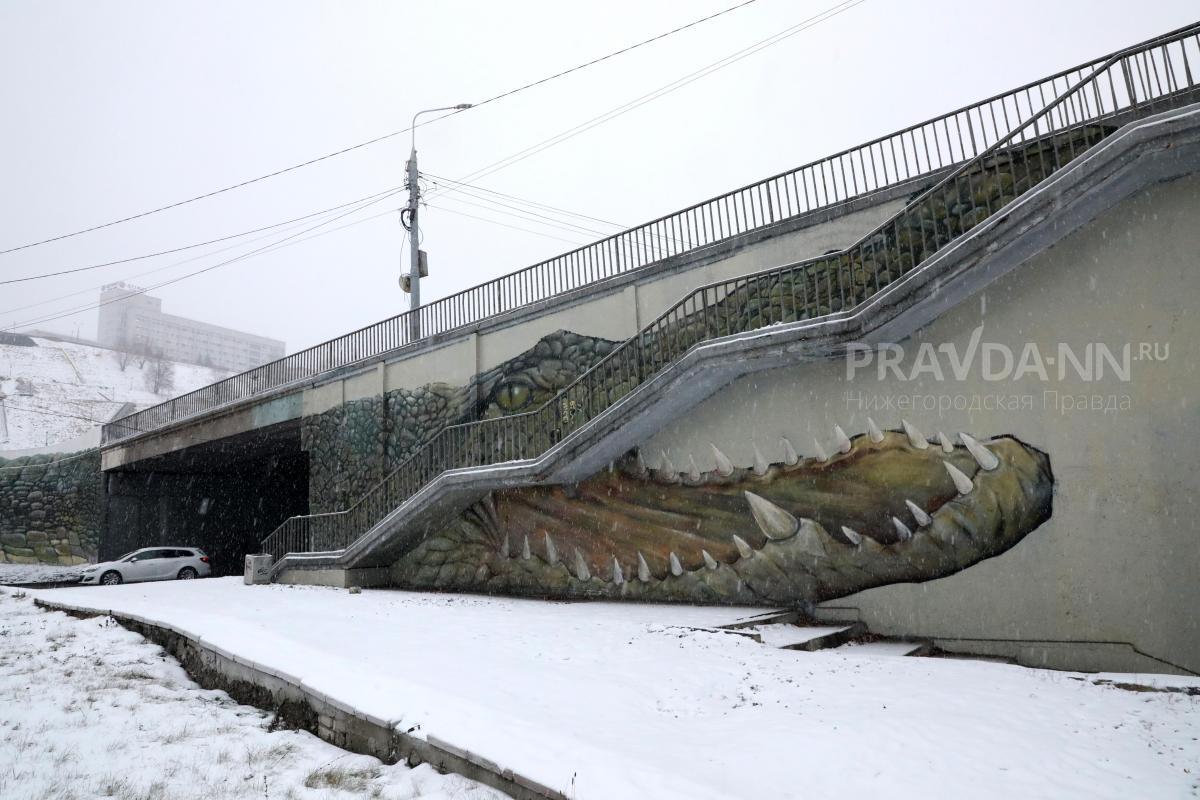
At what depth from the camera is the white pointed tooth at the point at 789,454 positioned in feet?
33.9

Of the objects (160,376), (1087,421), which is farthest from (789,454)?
(160,376)

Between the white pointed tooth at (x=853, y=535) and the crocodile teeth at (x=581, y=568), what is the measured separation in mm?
4988

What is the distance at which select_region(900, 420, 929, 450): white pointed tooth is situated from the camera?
914 cm

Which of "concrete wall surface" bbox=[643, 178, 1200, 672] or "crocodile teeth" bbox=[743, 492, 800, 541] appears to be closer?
"concrete wall surface" bbox=[643, 178, 1200, 672]

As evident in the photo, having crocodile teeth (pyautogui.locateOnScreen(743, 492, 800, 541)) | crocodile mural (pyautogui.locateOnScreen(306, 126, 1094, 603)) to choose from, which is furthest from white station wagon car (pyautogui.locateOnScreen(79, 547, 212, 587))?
crocodile teeth (pyautogui.locateOnScreen(743, 492, 800, 541))

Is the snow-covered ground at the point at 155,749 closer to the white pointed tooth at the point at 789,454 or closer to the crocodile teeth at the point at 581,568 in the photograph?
the crocodile teeth at the point at 581,568

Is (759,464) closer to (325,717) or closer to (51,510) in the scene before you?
(325,717)

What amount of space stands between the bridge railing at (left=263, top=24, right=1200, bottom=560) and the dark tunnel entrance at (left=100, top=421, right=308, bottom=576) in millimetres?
16342

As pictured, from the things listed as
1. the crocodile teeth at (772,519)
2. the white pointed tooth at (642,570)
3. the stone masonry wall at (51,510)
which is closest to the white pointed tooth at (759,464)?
the crocodile teeth at (772,519)

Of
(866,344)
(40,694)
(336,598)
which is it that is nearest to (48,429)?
(336,598)

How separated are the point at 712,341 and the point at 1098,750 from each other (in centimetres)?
653

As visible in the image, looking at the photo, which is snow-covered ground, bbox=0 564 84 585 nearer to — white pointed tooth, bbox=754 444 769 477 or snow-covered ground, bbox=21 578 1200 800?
snow-covered ground, bbox=21 578 1200 800

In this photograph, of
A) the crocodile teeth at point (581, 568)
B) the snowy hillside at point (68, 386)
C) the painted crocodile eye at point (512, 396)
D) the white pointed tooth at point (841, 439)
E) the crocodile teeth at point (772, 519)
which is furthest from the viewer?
the snowy hillside at point (68, 386)

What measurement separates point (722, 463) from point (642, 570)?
2445mm
